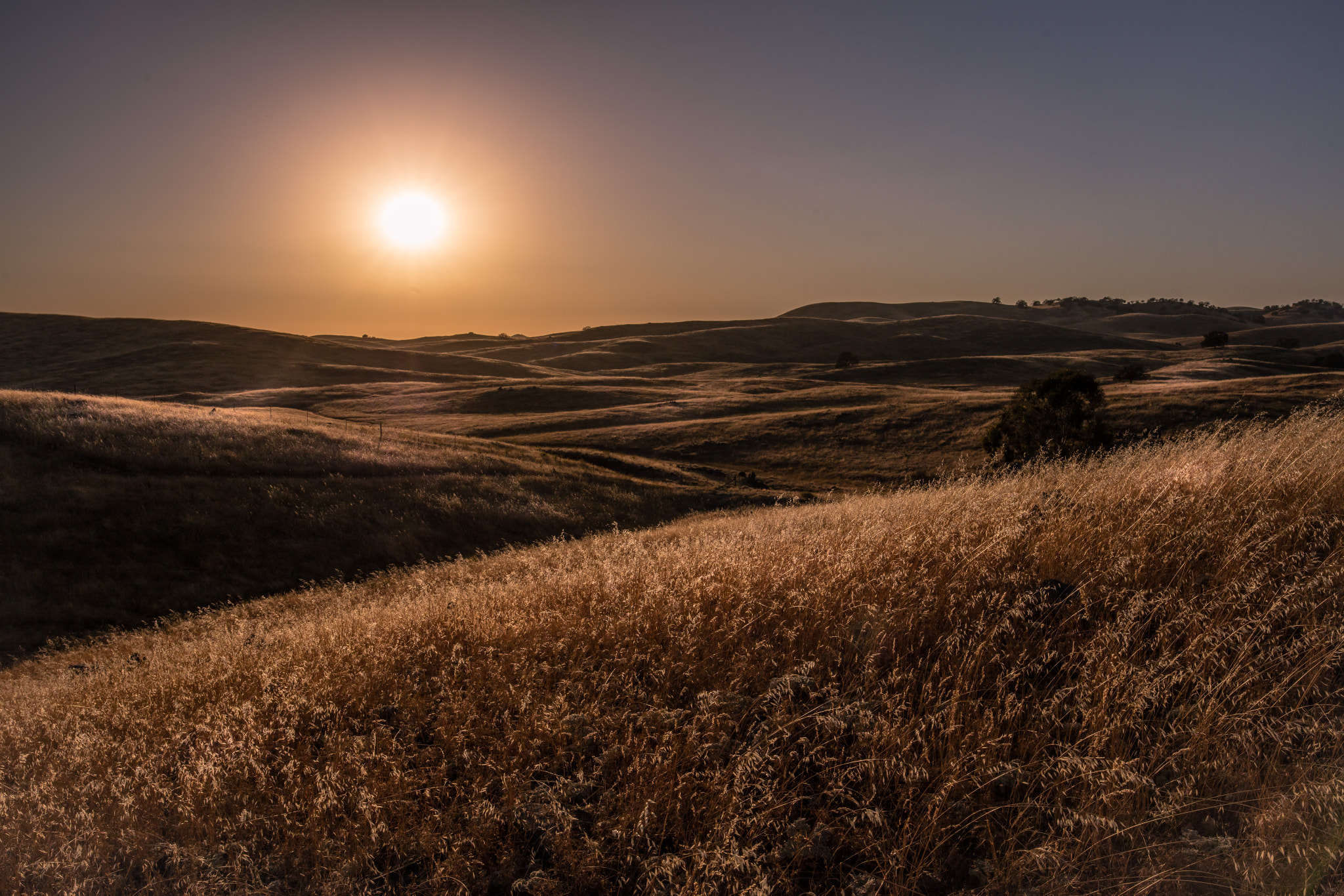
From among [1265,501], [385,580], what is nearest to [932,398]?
[385,580]

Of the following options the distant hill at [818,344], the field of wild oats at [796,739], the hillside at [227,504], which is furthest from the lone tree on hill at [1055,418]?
the distant hill at [818,344]

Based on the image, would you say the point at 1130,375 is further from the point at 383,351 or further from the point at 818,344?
the point at 383,351

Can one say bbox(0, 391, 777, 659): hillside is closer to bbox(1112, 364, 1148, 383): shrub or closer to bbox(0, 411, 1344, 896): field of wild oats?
bbox(0, 411, 1344, 896): field of wild oats

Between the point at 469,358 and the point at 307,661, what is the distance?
4032 inches

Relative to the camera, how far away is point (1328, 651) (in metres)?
3.74

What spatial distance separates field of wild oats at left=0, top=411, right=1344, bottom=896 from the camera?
9.89 feet

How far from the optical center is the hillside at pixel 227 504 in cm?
1688

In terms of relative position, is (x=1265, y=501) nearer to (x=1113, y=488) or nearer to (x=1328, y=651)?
(x=1113, y=488)

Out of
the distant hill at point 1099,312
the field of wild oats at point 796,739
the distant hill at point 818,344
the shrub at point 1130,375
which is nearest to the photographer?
the field of wild oats at point 796,739

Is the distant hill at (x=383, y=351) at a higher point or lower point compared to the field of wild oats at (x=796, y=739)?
higher

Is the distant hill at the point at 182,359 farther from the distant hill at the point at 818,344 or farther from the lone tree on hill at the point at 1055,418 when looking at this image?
the lone tree on hill at the point at 1055,418

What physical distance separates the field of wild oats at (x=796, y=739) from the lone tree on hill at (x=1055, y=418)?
28016mm

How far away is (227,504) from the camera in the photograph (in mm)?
21375

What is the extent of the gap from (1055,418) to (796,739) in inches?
1294
